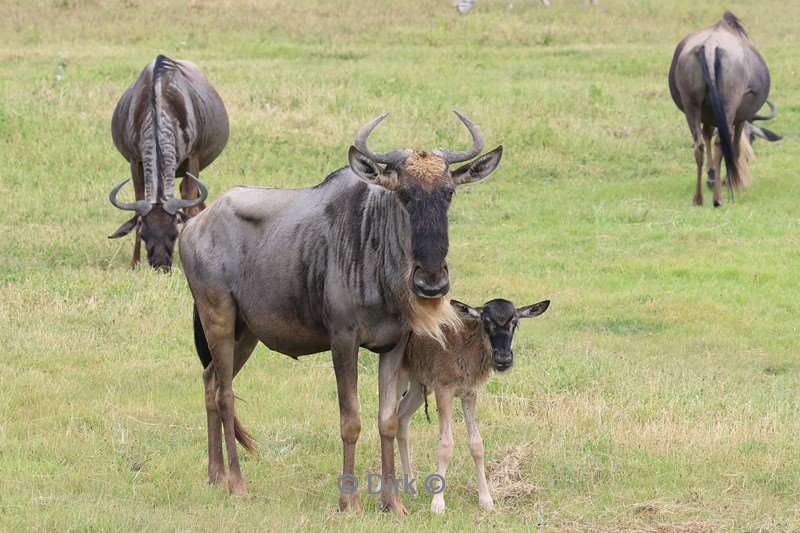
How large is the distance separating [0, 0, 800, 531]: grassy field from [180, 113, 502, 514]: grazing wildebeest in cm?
60

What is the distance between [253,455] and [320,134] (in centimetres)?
1358

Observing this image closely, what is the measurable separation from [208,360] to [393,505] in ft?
5.87

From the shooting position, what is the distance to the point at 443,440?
8000 mm

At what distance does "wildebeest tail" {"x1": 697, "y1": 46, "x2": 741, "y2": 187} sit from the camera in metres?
18.3

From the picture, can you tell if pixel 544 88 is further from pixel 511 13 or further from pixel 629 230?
pixel 511 13

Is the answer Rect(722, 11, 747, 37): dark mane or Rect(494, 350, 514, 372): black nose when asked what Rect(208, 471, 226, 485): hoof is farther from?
Rect(722, 11, 747, 37): dark mane

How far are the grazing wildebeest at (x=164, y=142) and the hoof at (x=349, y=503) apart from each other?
7.33 m

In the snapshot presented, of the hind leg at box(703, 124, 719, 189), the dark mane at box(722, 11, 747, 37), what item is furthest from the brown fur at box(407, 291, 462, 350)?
the dark mane at box(722, 11, 747, 37)

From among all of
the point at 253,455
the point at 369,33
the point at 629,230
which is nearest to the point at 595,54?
the point at 369,33

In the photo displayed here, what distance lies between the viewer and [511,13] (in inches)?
1511

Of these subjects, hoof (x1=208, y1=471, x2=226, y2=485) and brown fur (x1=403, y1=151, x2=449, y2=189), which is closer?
brown fur (x1=403, y1=151, x2=449, y2=189)

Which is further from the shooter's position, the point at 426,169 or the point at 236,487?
the point at 236,487

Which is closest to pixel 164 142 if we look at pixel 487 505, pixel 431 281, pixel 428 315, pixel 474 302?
pixel 474 302

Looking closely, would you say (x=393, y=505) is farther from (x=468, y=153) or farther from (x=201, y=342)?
(x=468, y=153)
